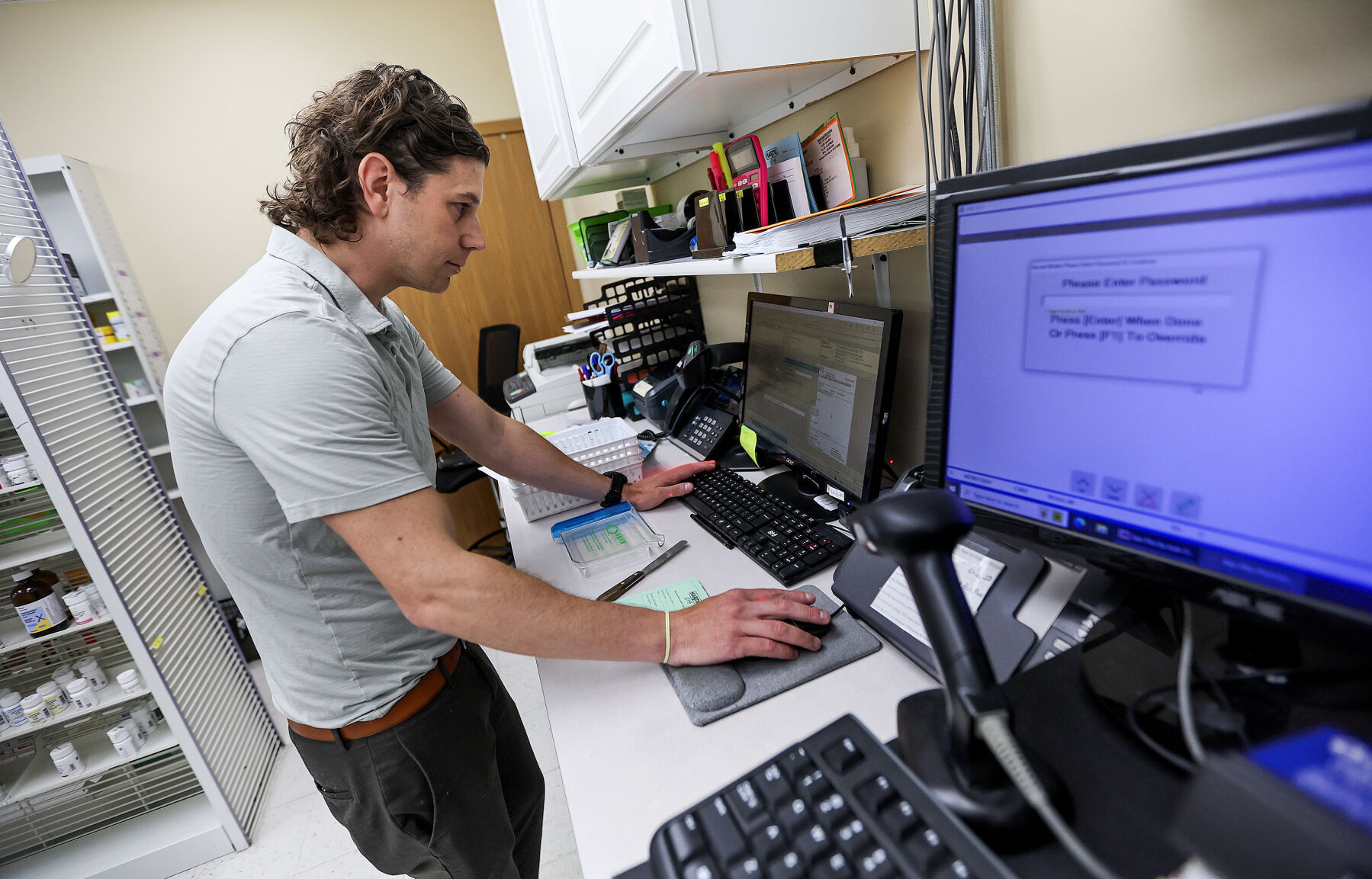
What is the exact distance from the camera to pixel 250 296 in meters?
0.83

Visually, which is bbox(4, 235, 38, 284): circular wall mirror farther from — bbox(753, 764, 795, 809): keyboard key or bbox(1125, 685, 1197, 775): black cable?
bbox(1125, 685, 1197, 775): black cable

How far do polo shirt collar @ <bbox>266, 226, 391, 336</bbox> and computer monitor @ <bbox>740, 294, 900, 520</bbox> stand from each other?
69 centimetres

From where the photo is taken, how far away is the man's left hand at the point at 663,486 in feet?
4.24

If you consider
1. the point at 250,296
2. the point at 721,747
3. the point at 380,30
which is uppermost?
the point at 380,30

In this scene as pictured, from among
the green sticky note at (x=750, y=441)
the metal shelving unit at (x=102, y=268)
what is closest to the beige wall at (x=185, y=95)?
the metal shelving unit at (x=102, y=268)

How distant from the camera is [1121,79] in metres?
0.73

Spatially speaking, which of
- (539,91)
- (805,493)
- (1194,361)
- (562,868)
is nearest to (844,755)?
(1194,361)

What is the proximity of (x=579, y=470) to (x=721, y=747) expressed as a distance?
0.79 metres

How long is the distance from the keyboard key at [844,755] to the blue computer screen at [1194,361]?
0.84ft

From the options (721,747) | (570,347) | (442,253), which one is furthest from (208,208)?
(721,747)

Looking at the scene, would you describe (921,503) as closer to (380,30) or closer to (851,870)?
(851,870)

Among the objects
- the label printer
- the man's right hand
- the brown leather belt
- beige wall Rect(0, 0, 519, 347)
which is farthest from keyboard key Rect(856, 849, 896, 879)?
beige wall Rect(0, 0, 519, 347)

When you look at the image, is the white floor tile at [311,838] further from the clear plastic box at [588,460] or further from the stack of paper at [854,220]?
the stack of paper at [854,220]

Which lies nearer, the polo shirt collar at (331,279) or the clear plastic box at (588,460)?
the polo shirt collar at (331,279)
